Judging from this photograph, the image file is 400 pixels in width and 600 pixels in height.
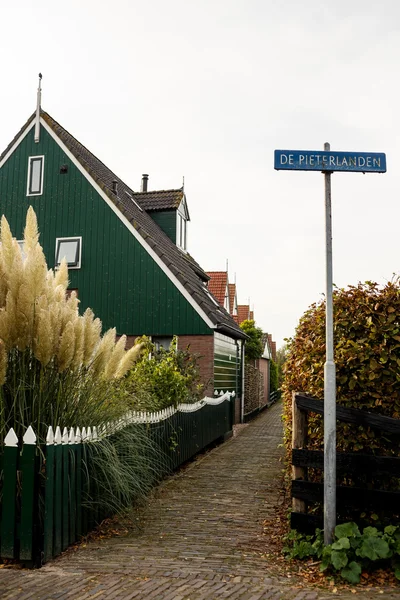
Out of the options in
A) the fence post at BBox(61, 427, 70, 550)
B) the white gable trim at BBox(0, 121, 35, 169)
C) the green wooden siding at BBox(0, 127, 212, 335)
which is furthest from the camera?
the white gable trim at BBox(0, 121, 35, 169)

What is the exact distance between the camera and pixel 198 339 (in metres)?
15.7

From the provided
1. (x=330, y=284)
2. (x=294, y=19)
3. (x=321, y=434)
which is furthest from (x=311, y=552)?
(x=294, y=19)

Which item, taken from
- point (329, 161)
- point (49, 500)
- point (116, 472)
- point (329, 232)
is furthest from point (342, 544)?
point (329, 161)

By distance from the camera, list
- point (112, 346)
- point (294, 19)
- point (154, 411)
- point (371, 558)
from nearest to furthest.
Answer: point (371, 558)
point (112, 346)
point (294, 19)
point (154, 411)

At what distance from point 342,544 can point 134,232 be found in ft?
40.9

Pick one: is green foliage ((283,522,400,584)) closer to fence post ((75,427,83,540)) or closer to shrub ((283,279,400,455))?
shrub ((283,279,400,455))

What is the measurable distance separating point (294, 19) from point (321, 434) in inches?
196

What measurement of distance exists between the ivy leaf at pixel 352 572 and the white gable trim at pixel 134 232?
35.1 feet

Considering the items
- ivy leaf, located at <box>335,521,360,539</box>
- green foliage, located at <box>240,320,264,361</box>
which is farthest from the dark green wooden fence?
green foliage, located at <box>240,320,264,361</box>

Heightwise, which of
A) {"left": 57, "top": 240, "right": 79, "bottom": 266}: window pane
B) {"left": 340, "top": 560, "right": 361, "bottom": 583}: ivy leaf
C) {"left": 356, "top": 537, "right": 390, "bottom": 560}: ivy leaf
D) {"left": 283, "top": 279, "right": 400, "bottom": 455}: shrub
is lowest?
{"left": 340, "top": 560, "right": 361, "bottom": 583}: ivy leaf

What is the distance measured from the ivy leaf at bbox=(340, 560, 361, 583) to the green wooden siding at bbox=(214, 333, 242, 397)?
448 inches

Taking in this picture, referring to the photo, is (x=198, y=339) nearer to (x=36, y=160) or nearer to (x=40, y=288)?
(x=36, y=160)

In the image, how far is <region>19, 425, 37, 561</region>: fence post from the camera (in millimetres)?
5117

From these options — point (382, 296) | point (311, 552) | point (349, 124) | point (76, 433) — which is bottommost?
point (311, 552)
